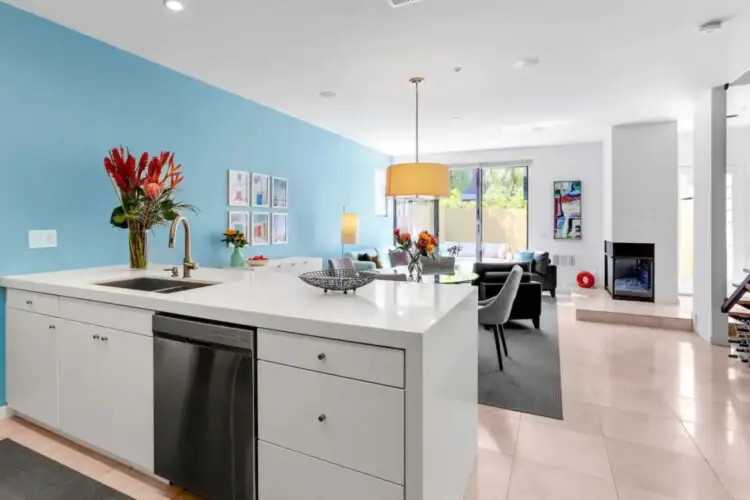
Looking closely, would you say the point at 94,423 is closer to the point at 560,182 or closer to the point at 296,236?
the point at 296,236

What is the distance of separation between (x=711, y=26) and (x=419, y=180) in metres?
2.50

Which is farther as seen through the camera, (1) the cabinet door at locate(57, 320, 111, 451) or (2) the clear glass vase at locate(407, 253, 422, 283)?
(2) the clear glass vase at locate(407, 253, 422, 283)

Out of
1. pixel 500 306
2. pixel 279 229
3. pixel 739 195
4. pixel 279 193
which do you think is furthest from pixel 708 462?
pixel 279 193

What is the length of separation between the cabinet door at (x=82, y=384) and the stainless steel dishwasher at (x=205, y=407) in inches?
18.4

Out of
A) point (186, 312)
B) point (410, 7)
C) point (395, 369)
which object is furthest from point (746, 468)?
point (410, 7)

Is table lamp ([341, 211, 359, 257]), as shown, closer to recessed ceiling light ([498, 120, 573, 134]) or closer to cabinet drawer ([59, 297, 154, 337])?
recessed ceiling light ([498, 120, 573, 134])

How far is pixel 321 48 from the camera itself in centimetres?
337

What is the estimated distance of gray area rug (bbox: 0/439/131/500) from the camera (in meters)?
1.94

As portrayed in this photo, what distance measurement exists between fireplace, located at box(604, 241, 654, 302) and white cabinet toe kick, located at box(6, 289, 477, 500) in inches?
205

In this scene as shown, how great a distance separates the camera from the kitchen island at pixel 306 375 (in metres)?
1.32

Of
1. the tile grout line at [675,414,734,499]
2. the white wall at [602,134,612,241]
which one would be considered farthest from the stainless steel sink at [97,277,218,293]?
the white wall at [602,134,612,241]

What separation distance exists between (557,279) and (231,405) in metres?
7.20

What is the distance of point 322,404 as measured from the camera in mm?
1438

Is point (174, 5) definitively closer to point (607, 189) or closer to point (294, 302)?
point (294, 302)
